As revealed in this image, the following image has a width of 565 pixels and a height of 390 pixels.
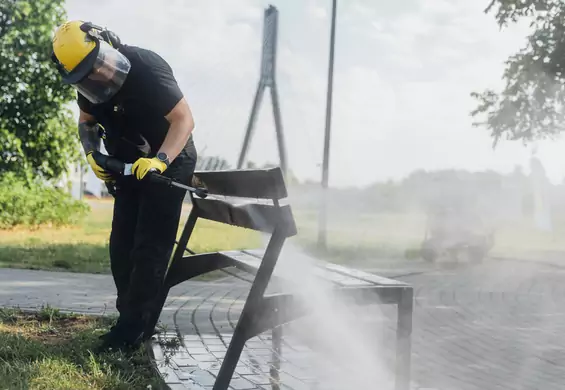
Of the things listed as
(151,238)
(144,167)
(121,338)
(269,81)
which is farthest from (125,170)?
(269,81)

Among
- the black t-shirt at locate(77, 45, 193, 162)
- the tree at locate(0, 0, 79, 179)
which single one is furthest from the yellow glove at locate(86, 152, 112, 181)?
the tree at locate(0, 0, 79, 179)

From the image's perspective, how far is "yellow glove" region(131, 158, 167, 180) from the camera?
311 cm

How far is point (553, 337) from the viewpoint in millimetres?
4926

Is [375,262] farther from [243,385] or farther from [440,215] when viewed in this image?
[243,385]

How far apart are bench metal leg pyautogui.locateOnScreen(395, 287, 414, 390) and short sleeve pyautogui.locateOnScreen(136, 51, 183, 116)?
1.31 m

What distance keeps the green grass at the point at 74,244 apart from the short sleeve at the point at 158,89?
34.4 inches

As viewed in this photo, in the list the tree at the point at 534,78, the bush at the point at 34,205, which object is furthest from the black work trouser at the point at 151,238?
the bush at the point at 34,205

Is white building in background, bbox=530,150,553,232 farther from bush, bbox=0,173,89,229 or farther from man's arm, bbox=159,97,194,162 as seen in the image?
man's arm, bbox=159,97,194,162

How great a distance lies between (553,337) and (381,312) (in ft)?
3.96

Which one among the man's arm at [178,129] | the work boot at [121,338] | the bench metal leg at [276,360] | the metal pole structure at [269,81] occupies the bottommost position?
the bench metal leg at [276,360]

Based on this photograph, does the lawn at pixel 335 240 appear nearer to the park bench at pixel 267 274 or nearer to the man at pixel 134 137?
the man at pixel 134 137

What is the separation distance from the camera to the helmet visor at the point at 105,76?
3.26 metres

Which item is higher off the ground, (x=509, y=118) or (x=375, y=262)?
(x=509, y=118)

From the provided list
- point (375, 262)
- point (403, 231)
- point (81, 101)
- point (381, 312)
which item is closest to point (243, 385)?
point (81, 101)
